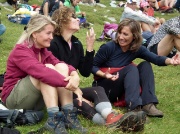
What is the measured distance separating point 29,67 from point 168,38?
10.6 feet

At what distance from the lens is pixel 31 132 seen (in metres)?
4.42

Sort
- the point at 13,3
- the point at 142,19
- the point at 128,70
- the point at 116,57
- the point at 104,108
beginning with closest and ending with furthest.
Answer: the point at 104,108 → the point at 128,70 → the point at 116,57 → the point at 142,19 → the point at 13,3

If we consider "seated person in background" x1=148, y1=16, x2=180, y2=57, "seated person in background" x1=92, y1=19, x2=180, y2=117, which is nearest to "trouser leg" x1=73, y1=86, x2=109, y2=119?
"seated person in background" x1=92, y1=19, x2=180, y2=117

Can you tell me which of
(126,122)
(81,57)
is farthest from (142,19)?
(126,122)

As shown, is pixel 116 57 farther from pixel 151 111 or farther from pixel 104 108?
pixel 104 108

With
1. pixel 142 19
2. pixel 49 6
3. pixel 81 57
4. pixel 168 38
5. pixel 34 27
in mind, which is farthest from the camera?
pixel 49 6

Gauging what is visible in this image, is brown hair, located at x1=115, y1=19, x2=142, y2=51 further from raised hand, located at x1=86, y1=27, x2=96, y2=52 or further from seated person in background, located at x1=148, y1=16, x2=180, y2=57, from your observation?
seated person in background, located at x1=148, y1=16, x2=180, y2=57

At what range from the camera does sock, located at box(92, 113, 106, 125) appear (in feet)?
16.3

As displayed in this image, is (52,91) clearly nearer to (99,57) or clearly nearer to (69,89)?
(69,89)

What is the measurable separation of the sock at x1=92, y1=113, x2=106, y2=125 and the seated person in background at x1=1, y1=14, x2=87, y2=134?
41 centimetres

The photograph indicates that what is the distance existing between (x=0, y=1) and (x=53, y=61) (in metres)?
13.6

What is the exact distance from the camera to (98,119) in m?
5.02

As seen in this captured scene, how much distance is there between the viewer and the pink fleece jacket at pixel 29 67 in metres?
4.47

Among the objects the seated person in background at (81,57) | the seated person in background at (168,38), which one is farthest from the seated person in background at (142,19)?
the seated person in background at (81,57)
